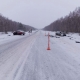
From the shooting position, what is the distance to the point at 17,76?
4.63 m

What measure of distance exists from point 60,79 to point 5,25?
5682 cm

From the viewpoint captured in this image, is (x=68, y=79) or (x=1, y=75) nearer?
(x=68, y=79)

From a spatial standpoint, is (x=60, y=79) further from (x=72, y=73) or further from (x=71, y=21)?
(x=71, y=21)

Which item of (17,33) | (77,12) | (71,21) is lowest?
(17,33)

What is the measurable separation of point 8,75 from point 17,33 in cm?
3867

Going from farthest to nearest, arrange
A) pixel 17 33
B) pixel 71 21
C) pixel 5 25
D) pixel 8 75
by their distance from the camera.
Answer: pixel 5 25 → pixel 71 21 → pixel 17 33 → pixel 8 75

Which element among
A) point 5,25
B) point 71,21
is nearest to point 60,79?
point 71,21

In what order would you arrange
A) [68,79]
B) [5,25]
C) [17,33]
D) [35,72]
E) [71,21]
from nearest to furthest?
[68,79]
[35,72]
[17,33]
[71,21]
[5,25]

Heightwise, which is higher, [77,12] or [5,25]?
[77,12]

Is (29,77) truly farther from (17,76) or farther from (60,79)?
(60,79)

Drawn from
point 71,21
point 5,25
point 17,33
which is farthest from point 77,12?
point 5,25

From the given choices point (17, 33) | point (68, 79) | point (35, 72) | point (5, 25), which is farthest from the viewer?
point (5, 25)

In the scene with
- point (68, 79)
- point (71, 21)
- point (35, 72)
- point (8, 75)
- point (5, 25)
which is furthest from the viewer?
point (5, 25)

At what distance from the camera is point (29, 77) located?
14.9 ft
